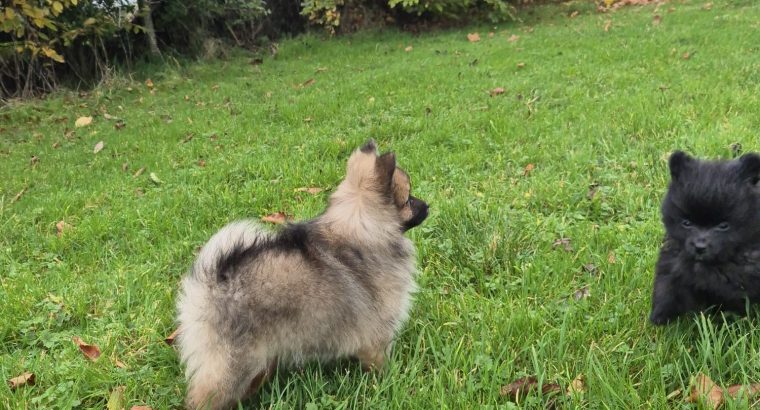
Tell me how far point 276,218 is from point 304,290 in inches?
94.9

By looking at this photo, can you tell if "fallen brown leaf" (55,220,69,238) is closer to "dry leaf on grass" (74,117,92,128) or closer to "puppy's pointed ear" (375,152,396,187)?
"puppy's pointed ear" (375,152,396,187)

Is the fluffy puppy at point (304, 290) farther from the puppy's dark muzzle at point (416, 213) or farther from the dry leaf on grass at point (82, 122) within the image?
the dry leaf on grass at point (82, 122)

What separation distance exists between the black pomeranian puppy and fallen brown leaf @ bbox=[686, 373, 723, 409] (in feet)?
1.18

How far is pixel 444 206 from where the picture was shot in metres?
4.45

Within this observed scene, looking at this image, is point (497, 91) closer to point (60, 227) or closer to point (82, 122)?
point (60, 227)

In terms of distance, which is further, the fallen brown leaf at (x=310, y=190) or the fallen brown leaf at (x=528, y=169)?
the fallen brown leaf at (x=310, y=190)

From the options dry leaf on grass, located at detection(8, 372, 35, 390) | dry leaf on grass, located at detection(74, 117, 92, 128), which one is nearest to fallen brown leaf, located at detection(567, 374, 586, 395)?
dry leaf on grass, located at detection(8, 372, 35, 390)

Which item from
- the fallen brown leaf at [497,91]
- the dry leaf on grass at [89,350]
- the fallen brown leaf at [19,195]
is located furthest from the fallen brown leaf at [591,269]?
the fallen brown leaf at [19,195]

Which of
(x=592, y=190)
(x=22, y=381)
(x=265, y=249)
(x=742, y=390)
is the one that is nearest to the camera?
(x=742, y=390)

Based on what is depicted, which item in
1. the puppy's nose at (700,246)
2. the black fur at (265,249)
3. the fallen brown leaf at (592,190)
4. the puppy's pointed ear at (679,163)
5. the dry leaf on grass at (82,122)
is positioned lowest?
the dry leaf on grass at (82,122)

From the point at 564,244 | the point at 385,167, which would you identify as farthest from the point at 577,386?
the point at 564,244

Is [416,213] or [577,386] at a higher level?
[416,213]

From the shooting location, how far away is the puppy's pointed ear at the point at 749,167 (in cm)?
240

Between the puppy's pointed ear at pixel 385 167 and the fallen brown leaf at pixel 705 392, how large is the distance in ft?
5.27
